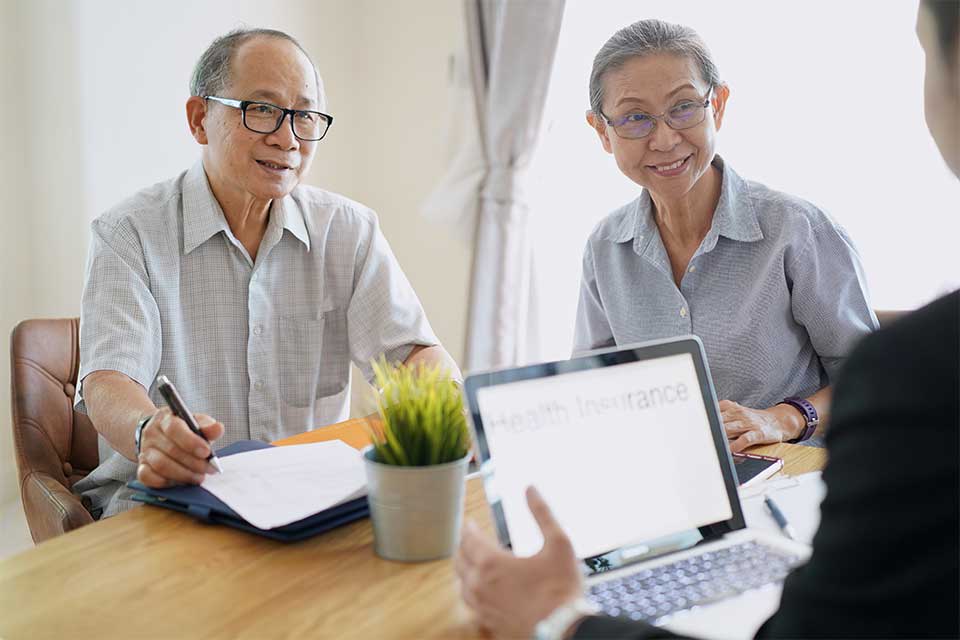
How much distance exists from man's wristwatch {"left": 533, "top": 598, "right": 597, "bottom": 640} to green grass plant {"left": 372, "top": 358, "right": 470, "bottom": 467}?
0.25 meters

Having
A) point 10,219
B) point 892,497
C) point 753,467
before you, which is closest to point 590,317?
point 753,467

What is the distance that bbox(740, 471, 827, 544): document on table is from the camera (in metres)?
1.07

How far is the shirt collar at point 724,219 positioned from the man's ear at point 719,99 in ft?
0.29

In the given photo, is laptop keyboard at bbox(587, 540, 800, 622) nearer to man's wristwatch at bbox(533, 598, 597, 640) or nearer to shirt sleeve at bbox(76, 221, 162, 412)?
man's wristwatch at bbox(533, 598, 597, 640)

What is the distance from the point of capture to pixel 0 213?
7.80 ft

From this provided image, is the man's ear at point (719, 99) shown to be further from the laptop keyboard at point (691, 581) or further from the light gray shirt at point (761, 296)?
the laptop keyboard at point (691, 581)


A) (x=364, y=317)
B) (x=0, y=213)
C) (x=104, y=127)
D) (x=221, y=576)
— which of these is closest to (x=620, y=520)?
(x=221, y=576)

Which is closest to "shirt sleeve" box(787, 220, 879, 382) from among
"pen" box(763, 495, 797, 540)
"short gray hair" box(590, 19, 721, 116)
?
"short gray hair" box(590, 19, 721, 116)

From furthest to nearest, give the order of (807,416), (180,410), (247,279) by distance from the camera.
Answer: (247,279) → (807,416) → (180,410)

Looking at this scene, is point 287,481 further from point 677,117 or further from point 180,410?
point 677,117

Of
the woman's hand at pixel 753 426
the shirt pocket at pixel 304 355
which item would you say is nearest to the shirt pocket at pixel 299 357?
the shirt pocket at pixel 304 355

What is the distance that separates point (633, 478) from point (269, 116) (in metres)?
1.19

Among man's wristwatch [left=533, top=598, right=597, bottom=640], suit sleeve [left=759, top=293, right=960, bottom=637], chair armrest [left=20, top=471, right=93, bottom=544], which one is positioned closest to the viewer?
suit sleeve [left=759, top=293, right=960, bottom=637]

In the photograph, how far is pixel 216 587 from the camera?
3.05 ft
